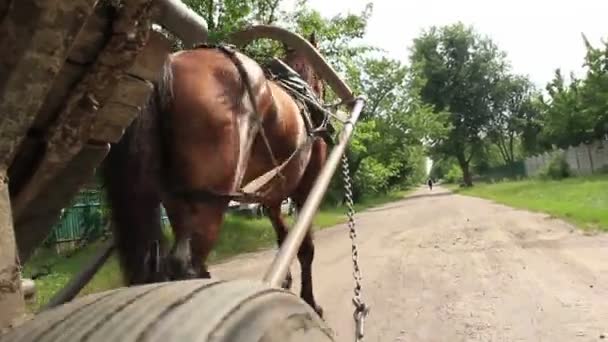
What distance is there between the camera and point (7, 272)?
4.49ft

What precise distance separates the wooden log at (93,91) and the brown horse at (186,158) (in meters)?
1.71

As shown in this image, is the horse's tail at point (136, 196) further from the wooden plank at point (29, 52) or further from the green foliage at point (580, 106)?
the green foliage at point (580, 106)

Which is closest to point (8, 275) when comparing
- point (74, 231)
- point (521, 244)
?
point (521, 244)

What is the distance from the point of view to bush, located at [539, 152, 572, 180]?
45.2m

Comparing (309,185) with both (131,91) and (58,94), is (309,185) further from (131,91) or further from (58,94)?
(58,94)

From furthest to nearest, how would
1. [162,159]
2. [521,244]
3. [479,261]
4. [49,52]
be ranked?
[521,244] < [479,261] < [162,159] < [49,52]

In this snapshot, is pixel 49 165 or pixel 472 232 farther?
pixel 472 232

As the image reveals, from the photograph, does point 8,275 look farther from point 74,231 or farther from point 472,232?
point 74,231

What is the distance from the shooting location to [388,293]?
25.2 ft

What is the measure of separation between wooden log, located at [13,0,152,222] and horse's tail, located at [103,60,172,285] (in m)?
1.70

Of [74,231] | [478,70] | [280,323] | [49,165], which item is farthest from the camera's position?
[478,70]

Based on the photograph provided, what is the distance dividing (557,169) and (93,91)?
47280mm

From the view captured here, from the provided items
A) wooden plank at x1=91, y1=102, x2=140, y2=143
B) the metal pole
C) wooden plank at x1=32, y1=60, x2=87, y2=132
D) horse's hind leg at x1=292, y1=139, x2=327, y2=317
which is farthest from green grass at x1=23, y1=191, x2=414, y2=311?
wooden plank at x1=32, y1=60, x2=87, y2=132

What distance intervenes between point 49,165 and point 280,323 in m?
0.62
